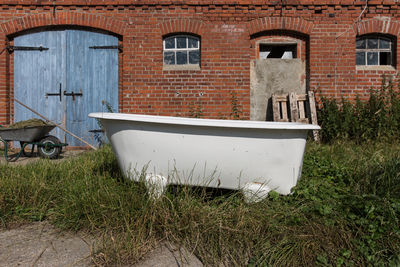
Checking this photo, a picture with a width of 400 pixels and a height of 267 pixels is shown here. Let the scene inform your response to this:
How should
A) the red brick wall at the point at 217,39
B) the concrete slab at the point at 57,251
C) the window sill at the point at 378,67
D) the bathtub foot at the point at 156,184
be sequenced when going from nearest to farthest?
the concrete slab at the point at 57,251
the bathtub foot at the point at 156,184
the red brick wall at the point at 217,39
the window sill at the point at 378,67

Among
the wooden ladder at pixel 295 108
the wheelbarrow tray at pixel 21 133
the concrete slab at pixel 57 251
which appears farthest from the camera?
the wooden ladder at pixel 295 108

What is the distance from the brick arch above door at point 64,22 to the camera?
18.7 feet

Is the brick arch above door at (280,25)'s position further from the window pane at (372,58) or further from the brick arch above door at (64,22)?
the brick arch above door at (64,22)

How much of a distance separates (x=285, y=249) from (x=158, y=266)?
794mm

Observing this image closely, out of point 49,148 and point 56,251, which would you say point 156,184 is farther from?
point 49,148

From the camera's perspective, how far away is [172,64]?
598 centimetres

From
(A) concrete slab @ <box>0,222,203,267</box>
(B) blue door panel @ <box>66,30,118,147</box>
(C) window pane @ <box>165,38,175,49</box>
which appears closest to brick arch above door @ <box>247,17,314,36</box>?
(C) window pane @ <box>165,38,175,49</box>

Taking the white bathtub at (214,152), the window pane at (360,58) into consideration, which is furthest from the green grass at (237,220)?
the window pane at (360,58)

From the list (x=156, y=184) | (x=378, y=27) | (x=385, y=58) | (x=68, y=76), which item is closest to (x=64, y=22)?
(x=68, y=76)

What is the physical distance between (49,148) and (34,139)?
0.90ft

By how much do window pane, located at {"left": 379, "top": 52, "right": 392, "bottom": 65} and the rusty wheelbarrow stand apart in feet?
21.7

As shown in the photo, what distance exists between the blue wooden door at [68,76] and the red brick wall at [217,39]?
239mm

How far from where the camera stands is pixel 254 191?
2.44 meters

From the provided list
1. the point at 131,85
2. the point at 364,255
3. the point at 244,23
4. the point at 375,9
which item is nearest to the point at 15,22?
the point at 131,85
